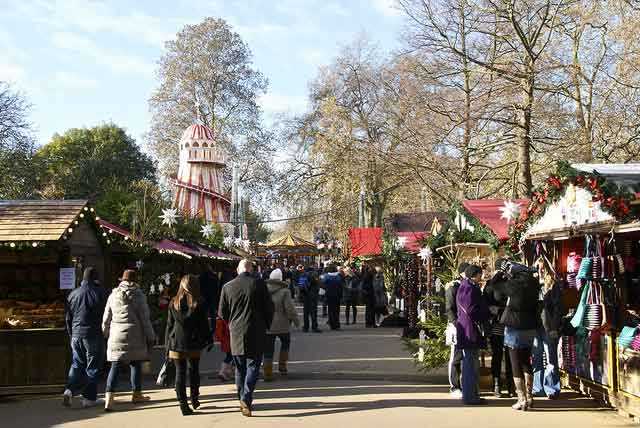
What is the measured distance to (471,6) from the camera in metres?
19.7

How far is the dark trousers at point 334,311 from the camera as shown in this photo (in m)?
21.0

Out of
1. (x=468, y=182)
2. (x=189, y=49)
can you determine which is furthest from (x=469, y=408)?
(x=189, y=49)

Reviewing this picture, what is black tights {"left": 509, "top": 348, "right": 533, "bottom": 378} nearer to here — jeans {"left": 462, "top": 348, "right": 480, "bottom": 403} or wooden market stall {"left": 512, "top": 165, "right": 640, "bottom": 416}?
jeans {"left": 462, "top": 348, "right": 480, "bottom": 403}

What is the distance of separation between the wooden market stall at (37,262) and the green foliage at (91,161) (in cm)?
3140

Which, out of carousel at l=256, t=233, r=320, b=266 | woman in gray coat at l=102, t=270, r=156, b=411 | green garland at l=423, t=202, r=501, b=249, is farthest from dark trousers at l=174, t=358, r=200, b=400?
carousel at l=256, t=233, r=320, b=266

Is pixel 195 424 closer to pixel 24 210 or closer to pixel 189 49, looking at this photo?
pixel 24 210

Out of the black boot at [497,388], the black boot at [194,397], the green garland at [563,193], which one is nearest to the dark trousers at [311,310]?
the green garland at [563,193]

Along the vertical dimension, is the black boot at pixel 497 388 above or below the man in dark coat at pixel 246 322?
below

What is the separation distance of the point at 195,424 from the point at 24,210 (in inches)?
198

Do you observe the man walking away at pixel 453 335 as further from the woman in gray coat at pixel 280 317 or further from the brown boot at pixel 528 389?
the woman in gray coat at pixel 280 317

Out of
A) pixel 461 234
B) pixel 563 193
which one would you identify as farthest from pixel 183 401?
pixel 461 234

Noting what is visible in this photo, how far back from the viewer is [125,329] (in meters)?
9.23

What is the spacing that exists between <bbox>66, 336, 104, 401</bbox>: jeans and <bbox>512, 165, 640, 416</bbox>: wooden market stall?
5975mm

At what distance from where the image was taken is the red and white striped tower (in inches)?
1734
